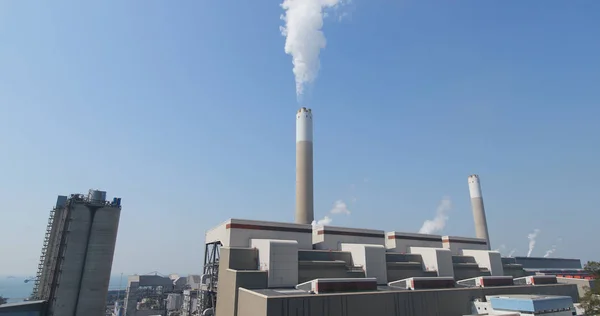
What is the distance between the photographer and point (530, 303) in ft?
91.6

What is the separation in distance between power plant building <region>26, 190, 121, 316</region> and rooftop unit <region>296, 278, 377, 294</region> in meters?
35.7

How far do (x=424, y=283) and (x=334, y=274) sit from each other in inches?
365

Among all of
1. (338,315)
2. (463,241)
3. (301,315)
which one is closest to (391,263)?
(338,315)

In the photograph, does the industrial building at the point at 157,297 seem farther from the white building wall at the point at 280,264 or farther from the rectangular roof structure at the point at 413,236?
the rectangular roof structure at the point at 413,236

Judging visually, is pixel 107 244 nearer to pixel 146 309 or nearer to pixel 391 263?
pixel 146 309

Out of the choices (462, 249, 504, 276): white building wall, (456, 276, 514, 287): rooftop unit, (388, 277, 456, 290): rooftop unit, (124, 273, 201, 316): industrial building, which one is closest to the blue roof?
(388, 277, 456, 290): rooftop unit

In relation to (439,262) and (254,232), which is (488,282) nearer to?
(439,262)

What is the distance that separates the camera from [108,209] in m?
51.1

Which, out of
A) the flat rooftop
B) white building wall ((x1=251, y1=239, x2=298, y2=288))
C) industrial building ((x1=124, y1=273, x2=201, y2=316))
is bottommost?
industrial building ((x1=124, y1=273, x2=201, y2=316))

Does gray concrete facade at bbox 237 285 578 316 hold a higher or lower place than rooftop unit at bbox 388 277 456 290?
lower

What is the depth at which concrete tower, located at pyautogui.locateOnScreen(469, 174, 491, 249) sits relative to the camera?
73188 mm

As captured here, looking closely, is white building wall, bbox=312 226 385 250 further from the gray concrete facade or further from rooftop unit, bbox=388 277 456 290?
the gray concrete facade

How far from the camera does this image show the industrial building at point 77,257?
4559 centimetres

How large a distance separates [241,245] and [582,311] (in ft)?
122
